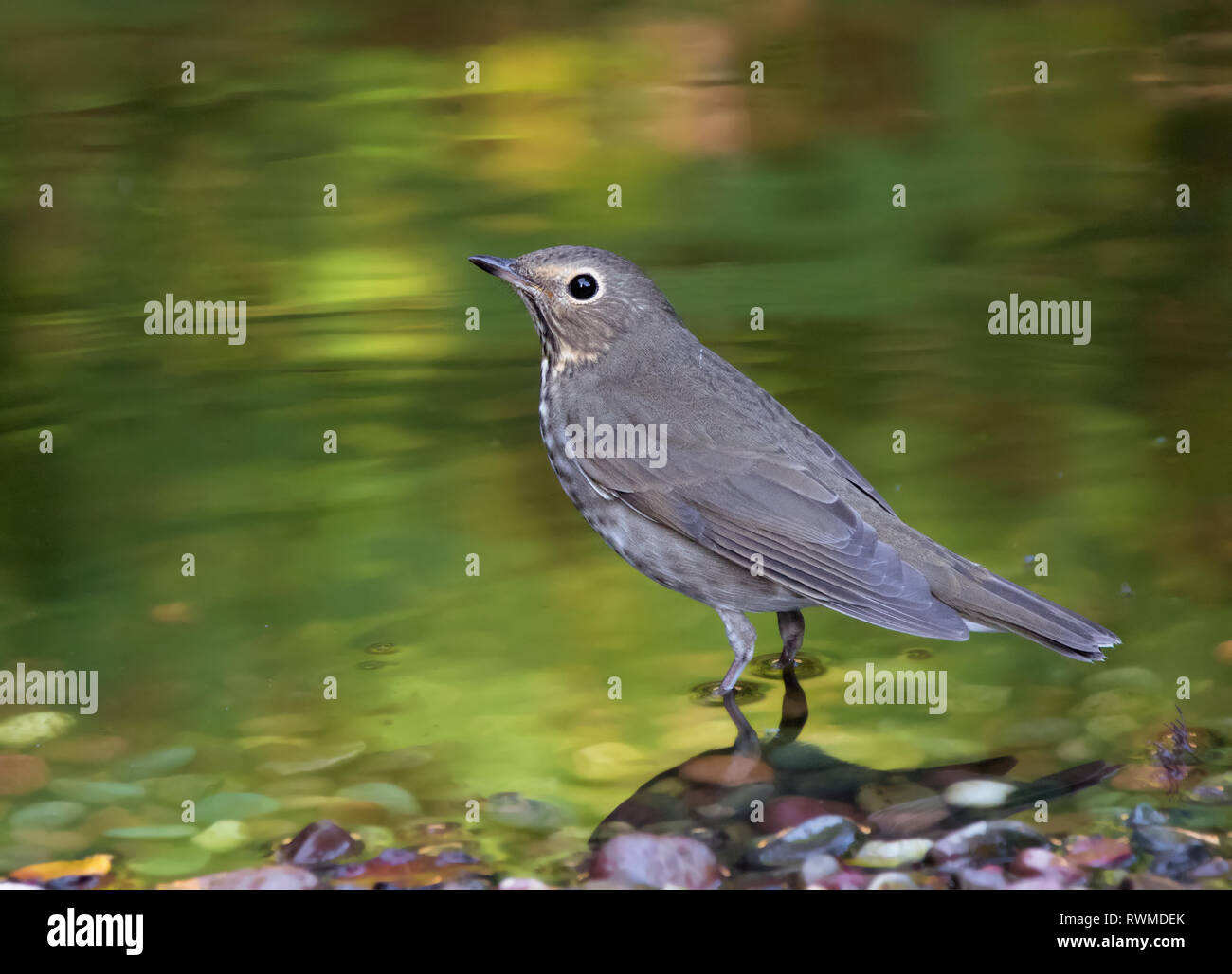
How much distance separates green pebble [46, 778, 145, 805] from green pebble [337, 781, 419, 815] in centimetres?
55

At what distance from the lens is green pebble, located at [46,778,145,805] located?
3889 millimetres

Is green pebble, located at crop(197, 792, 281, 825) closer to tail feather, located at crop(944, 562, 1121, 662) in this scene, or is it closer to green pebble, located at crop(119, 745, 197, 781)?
green pebble, located at crop(119, 745, 197, 781)

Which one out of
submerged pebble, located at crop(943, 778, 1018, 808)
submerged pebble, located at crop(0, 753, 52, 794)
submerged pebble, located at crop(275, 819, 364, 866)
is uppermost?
submerged pebble, located at crop(0, 753, 52, 794)

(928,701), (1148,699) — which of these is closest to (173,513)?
(928,701)

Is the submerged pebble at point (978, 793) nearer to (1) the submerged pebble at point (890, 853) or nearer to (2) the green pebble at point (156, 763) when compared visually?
(1) the submerged pebble at point (890, 853)

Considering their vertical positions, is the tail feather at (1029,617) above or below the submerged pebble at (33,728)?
above

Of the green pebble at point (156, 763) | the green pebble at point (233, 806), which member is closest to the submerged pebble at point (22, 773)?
the green pebble at point (156, 763)

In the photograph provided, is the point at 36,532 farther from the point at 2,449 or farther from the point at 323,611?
the point at 323,611

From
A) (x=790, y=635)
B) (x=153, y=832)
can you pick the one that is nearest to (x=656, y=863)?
(x=790, y=635)

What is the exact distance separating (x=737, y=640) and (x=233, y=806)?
1432 millimetres

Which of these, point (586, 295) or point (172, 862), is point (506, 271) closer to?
point (586, 295)

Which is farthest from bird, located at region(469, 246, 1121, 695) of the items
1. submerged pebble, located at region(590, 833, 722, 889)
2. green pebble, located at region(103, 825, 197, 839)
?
green pebble, located at region(103, 825, 197, 839)

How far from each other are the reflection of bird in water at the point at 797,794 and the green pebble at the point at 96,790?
122 cm

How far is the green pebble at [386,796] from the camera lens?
380 cm
